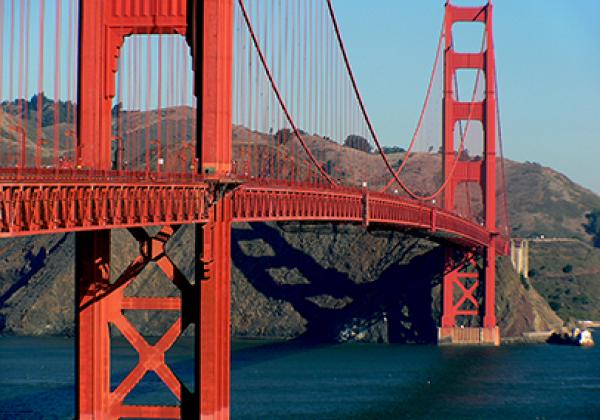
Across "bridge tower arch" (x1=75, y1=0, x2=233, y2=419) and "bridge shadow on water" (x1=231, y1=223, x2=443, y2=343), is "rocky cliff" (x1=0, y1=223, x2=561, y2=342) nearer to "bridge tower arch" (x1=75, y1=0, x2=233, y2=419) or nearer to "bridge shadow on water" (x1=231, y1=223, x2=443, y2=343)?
"bridge shadow on water" (x1=231, y1=223, x2=443, y2=343)

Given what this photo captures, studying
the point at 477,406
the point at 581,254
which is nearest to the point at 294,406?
the point at 477,406

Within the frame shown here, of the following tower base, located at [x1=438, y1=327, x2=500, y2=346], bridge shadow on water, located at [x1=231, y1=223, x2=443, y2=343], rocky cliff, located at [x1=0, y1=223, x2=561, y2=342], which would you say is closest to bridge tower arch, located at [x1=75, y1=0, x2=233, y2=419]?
rocky cliff, located at [x1=0, y1=223, x2=561, y2=342]

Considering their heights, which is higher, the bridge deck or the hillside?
the bridge deck

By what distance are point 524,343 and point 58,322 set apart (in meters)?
25.4

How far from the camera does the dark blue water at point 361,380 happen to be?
57125 millimetres

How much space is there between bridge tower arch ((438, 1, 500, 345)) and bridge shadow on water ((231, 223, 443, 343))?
1678mm

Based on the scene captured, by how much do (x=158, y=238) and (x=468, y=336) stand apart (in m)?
50.4

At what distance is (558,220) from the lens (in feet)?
546

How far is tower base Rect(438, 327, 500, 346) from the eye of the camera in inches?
3393

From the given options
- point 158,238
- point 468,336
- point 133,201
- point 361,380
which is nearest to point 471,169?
point 468,336

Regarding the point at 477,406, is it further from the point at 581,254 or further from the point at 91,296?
the point at 581,254

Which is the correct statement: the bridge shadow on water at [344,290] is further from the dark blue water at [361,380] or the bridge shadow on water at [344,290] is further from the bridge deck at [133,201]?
the bridge deck at [133,201]

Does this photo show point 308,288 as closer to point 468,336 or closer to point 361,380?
point 468,336

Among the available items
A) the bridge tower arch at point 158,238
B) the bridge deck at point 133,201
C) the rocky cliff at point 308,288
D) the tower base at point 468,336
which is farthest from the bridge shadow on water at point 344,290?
the bridge tower arch at point 158,238
